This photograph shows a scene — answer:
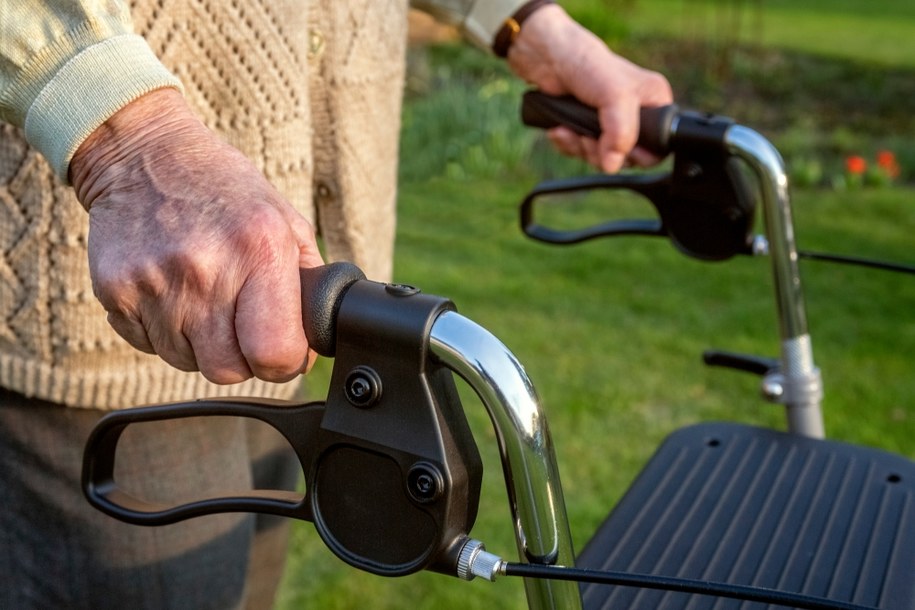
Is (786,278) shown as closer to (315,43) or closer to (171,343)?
(315,43)

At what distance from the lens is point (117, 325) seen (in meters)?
0.91

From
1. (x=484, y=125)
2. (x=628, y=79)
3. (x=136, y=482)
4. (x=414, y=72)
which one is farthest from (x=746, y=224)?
(x=414, y=72)

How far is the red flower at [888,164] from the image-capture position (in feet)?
16.3

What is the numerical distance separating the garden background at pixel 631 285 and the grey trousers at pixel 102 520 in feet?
4.24

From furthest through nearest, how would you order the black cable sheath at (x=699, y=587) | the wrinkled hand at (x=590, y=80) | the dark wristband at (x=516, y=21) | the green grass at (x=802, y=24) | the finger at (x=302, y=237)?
the green grass at (x=802, y=24) → the dark wristband at (x=516, y=21) → the wrinkled hand at (x=590, y=80) → the finger at (x=302, y=237) → the black cable sheath at (x=699, y=587)

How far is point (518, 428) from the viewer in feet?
2.69

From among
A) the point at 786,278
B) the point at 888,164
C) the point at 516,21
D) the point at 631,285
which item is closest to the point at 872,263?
the point at 786,278

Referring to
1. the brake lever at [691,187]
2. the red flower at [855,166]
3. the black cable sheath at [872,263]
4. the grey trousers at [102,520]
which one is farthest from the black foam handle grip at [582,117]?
the red flower at [855,166]

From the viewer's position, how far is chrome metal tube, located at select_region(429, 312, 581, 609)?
2.64 feet

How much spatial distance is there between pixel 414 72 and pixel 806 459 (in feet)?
17.1

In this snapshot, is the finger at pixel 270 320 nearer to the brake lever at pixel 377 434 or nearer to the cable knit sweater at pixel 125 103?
the brake lever at pixel 377 434

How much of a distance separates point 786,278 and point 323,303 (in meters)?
0.82

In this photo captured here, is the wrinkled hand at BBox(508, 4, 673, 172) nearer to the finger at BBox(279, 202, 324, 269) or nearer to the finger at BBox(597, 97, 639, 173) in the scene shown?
the finger at BBox(597, 97, 639, 173)

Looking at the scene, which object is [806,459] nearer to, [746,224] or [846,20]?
[746,224]
